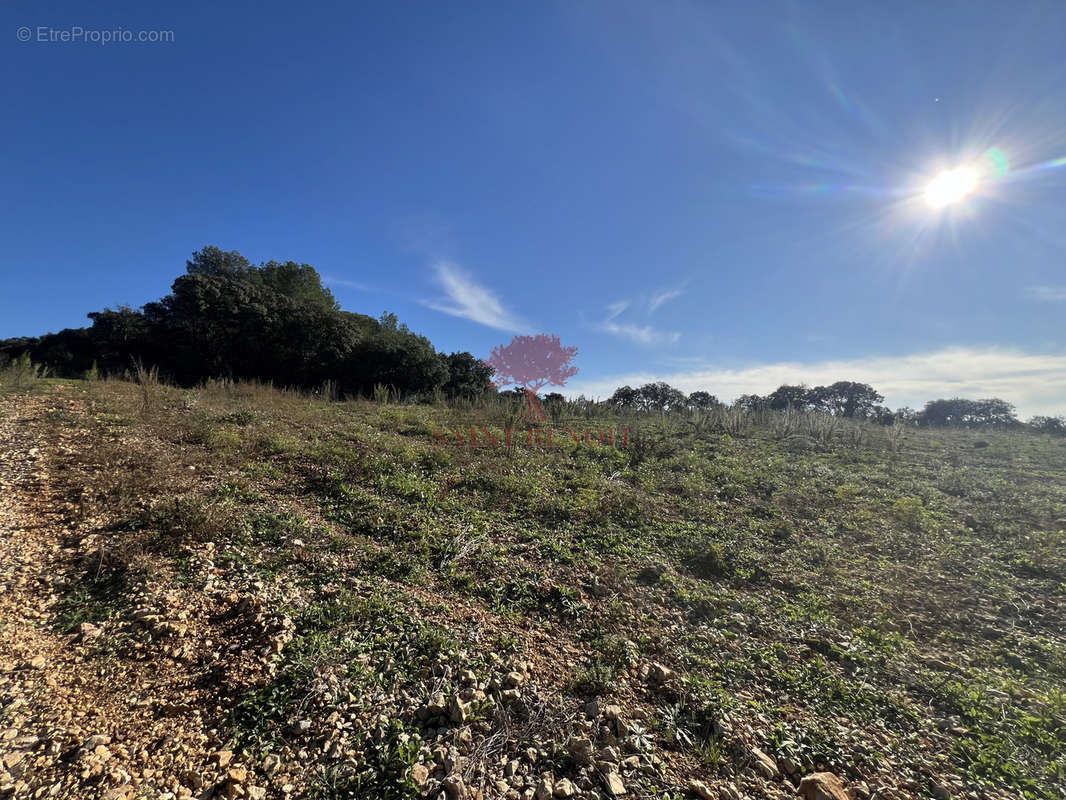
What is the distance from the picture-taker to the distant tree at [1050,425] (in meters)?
18.6

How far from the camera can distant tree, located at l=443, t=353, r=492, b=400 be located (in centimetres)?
1590

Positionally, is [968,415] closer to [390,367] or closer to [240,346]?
[390,367]

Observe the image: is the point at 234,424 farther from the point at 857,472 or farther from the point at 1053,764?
the point at 857,472

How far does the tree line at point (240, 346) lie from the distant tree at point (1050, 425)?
2869 centimetres

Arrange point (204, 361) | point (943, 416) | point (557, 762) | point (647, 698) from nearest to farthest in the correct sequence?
point (557, 762)
point (647, 698)
point (204, 361)
point (943, 416)

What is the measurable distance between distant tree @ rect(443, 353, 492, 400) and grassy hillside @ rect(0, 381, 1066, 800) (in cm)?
995

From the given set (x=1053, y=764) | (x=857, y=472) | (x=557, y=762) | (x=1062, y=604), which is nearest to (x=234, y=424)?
(x=557, y=762)

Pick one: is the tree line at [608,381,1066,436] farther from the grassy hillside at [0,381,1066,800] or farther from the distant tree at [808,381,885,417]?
the grassy hillside at [0,381,1066,800]

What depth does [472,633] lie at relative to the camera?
270 cm

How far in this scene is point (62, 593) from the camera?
250 cm

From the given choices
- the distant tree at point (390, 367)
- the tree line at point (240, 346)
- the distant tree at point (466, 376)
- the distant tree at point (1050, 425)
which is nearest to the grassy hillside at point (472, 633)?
the tree line at point (240, 346)

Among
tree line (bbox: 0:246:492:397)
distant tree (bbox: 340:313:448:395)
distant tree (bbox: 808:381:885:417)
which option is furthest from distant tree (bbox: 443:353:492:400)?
distant tree (bbox: 808:381:885:417)

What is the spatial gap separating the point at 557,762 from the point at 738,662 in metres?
1.65

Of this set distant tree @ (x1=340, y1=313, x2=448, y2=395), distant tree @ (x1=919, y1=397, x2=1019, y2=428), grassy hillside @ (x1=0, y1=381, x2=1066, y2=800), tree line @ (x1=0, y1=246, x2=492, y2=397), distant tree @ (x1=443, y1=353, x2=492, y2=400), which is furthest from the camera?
distant tree @ (x1=919, y1=397, x2=1019, y2=428)
